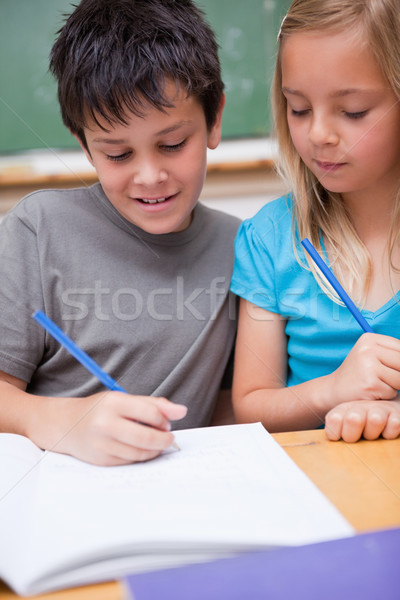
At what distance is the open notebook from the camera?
380 millimetres

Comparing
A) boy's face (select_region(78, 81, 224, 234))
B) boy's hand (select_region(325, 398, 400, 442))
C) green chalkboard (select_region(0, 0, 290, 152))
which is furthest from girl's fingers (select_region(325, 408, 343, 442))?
green chalkboard (select_region(0, 0, 290, 152))

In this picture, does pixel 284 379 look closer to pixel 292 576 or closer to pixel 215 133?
pixel 215 133

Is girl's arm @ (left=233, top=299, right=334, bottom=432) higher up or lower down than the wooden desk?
lower down

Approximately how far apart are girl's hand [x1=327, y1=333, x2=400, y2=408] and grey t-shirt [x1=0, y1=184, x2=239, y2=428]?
0.27 meters

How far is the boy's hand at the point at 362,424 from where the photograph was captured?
0.60 meters

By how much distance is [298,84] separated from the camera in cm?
72

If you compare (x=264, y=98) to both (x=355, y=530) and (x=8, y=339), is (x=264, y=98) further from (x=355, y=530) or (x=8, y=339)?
(x=355, y=530)

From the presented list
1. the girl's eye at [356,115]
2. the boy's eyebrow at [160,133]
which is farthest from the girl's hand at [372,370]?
the boy's eyebrow at [160,133]

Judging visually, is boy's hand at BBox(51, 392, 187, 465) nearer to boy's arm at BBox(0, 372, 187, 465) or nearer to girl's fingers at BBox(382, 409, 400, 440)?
boy's arm at BBox(0, 372, 187, 465)

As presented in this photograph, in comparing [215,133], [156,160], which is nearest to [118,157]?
[156,160]

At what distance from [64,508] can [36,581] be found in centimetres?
8

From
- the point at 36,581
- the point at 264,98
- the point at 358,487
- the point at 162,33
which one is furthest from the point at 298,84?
the point at 264,98

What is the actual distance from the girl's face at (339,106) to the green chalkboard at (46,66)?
1212 millimetres

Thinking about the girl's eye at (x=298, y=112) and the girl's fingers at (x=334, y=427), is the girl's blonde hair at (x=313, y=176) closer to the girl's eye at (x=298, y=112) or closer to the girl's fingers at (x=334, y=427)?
the girl's eye at (x=298, y=112)
